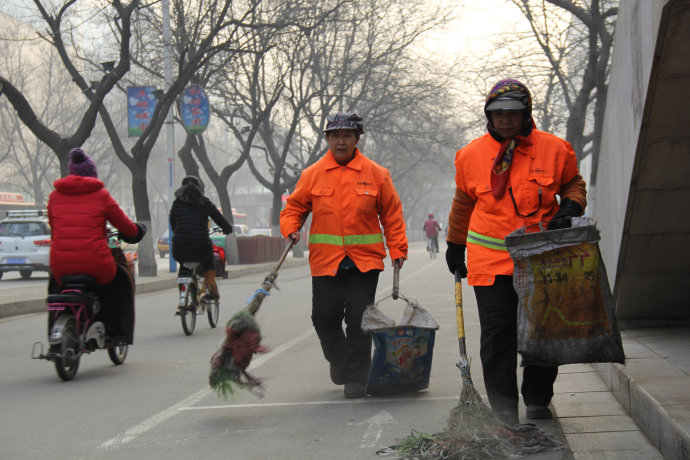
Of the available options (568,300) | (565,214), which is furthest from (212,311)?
(568,300)

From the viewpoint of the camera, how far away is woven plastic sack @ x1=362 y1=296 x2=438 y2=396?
245 inches

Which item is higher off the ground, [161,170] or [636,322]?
[161,170]

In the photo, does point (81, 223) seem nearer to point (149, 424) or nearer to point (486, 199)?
point (149, 424)

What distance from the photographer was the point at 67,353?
25.1ft

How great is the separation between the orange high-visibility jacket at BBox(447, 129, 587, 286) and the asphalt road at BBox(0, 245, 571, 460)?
102 cm

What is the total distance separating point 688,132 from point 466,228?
1.96 metres

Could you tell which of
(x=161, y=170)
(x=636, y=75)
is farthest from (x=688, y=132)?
(x=161, y=170)

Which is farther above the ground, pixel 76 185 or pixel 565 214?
pixel 76 185

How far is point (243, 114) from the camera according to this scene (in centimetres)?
3506

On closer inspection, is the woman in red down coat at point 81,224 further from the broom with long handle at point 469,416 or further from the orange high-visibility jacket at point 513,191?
the broom with long handle at point 469,416

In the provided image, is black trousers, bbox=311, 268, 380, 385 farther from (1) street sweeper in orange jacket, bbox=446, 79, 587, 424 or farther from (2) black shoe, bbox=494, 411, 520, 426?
(2) black shoe, bbox=494, 411, 520, 426

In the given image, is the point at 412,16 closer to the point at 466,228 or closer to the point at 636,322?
the point at 636,322

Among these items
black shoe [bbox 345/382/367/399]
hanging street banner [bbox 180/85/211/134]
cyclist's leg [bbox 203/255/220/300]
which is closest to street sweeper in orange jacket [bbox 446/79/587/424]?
black shoe [bbox 345/382/367/399]

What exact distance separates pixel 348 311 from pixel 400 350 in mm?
485
